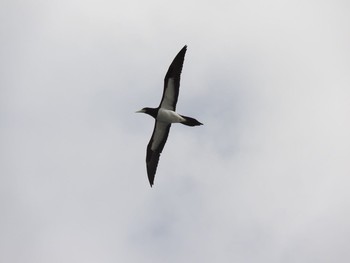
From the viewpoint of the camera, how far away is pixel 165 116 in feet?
213

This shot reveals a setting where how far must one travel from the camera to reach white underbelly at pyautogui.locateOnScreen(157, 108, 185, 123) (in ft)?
211

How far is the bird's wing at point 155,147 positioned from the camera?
66625 millimetres

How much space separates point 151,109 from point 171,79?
280cm

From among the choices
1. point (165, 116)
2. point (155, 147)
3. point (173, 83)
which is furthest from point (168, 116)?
point (155, 147)

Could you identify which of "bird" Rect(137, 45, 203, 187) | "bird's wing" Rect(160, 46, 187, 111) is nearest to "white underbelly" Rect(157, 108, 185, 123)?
"bird" Rect(137, 45, 203, 187)

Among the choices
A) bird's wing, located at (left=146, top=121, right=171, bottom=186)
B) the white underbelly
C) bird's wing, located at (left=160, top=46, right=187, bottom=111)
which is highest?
bird's wing, located at (left=160, top=46, right=187, bottom=111)

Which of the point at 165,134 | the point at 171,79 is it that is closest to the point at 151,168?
the point at 165,134

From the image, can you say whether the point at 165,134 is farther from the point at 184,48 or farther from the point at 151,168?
the point at 184,48

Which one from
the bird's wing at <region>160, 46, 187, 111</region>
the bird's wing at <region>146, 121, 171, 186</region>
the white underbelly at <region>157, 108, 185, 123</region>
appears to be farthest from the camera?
the bird's wing at <region>146, 121, 171, 186</region>

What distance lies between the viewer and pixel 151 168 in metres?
66.9

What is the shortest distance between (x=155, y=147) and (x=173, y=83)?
5230 millimetres

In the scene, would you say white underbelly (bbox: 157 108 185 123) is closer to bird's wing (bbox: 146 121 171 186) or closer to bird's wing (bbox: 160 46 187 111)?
bird's wing (bbox: 160 46 187 111)

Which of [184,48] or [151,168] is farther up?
[184,48]

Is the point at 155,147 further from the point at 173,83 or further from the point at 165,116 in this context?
the point at 173,83
